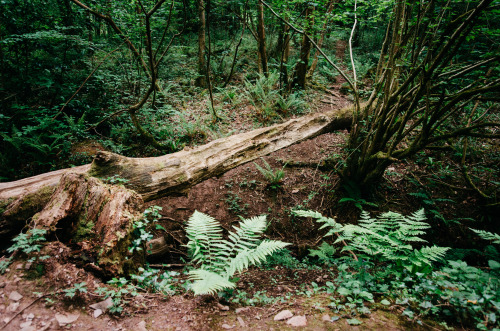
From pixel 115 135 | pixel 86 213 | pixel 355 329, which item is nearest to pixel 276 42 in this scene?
pixel 115 135

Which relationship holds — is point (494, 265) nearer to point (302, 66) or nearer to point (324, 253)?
point (324, 253)

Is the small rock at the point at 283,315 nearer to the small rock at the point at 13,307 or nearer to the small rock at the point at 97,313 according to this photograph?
the small rock at the point at 97,313

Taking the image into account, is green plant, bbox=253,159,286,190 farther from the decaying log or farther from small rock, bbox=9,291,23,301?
small rock, bbox=9,291,23,301

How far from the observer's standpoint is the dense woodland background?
338 cm

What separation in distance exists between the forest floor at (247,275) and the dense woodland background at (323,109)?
0.19 feet

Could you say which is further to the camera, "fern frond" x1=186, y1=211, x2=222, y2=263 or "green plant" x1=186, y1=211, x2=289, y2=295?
"fern frond" x1=186, y1=211, x2=222, y2=263

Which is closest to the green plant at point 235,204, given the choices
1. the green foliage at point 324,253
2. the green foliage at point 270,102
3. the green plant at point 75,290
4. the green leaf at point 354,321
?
the green foliage at point 324,253

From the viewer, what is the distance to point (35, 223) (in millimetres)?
2406

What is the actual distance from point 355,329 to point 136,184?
3493mm

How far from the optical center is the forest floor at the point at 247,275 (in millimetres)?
1804

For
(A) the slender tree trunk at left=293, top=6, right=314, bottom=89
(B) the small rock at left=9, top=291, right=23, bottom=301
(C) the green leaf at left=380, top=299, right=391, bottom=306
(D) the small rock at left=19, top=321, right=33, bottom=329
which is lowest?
(C) the green leaf at left=380, top=299, right=391, bottom=306

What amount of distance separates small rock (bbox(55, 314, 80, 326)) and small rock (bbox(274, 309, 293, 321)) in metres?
1.60

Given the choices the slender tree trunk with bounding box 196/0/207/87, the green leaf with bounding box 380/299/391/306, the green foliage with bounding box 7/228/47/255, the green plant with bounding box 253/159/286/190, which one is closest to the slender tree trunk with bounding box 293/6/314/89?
the slender tree trunk with bounding box 196/0/207/87

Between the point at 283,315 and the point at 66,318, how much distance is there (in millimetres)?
1732
